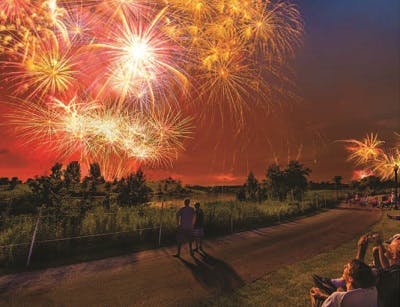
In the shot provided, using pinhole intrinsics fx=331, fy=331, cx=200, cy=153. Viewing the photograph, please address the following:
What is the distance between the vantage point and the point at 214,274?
8438 millimetres

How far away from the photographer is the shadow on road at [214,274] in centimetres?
745

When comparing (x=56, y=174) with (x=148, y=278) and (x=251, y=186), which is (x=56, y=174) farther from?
(x=251, y=186)

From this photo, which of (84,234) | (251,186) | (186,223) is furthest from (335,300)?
(251,186)

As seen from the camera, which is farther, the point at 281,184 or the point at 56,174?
the point at 281,184

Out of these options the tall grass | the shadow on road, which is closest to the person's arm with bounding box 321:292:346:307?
the shadow on road

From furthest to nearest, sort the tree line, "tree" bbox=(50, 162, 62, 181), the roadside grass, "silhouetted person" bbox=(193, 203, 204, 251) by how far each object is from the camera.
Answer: the tree line, "tree" bbox=(50, 162, 62, 181), "silhouetted person" bbox=(193, 203, 204, 251), the roadside grass

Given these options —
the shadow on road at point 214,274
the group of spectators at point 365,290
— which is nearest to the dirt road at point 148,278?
the shadow on road at point 214,274

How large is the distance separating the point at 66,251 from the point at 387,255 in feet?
28.9

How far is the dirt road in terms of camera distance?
656cm

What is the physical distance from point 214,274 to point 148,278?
65.8 inches

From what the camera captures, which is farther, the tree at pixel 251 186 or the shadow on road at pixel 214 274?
the tree at pixel 251 186

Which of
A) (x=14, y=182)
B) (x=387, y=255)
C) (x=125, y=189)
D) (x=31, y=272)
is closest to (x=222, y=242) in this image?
(x=31, y=272)

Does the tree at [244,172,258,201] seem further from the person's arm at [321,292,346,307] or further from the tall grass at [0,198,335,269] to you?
the person's arm at [321,292,346,307]

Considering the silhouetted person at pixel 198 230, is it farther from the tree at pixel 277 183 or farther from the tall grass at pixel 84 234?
the tree at pixel 277 183
